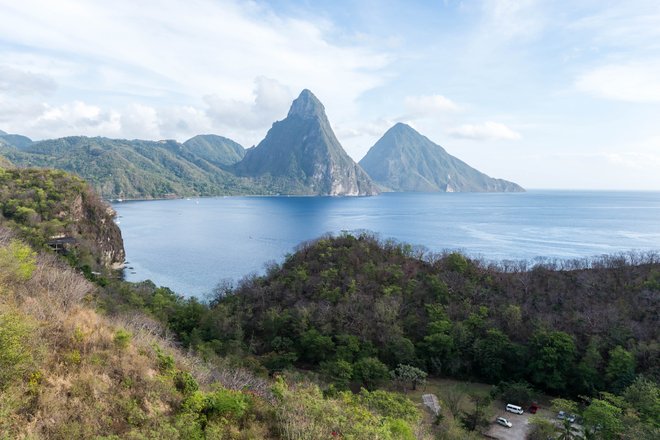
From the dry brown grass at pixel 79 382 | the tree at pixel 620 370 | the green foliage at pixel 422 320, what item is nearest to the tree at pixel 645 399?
the tree at pixel 620 370

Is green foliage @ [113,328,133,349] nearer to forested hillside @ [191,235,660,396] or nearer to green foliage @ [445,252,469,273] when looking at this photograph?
forested hillside @ [191,235,660,396]

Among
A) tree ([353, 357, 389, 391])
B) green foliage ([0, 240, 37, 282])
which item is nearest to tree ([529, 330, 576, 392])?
tree ([353, 357, 389, 391])

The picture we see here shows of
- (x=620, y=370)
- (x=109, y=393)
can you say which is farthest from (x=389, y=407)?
(x=620, y=370)

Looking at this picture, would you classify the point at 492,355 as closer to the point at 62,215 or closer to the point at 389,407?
the point at 389,407

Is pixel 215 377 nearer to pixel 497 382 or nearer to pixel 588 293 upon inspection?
pixel 497 382

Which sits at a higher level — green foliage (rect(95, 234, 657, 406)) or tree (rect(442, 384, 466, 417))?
green foliage (rect(95, 234, 657, 406))

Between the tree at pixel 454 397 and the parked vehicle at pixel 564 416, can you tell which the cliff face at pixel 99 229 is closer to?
the tree at pixel 454 397

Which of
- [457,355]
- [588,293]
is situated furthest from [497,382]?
[588,293]
